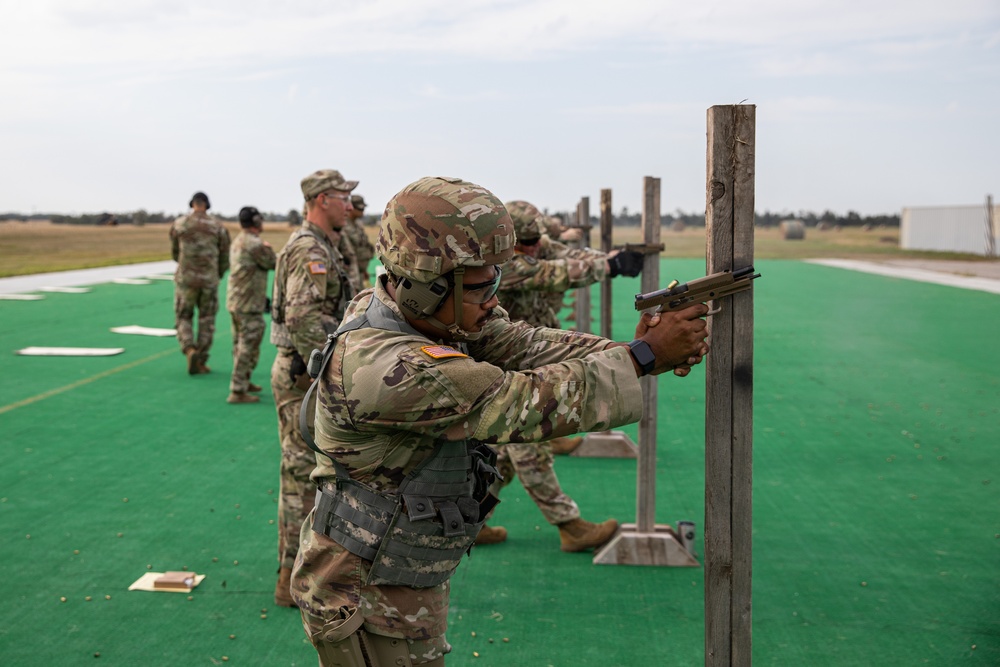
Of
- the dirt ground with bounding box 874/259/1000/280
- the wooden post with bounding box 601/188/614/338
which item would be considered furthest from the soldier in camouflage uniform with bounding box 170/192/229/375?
the dirt ground with bounding box 874/259/1000/280

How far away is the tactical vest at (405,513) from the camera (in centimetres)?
242

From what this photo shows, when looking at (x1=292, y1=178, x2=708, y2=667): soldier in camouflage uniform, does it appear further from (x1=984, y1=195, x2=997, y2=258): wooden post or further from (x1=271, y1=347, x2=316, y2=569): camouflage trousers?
(x1=984, y1=195, x2=997, y2=258): wooden post

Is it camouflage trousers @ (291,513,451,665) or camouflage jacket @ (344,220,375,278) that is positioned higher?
camouflage jacket @ (344,220,375,278)

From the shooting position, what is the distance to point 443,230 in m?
2.26

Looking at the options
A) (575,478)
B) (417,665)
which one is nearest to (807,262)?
(575,478)

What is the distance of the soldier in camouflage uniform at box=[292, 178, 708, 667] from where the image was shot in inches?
86.8

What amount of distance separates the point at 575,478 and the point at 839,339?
27.3 ft

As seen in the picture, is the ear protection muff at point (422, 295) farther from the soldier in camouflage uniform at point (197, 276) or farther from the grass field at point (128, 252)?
the grass field at point (128, 252)

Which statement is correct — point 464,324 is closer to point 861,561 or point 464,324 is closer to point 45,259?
point 861,561

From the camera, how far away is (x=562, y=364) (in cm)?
227

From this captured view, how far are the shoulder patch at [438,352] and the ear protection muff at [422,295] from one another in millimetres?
123

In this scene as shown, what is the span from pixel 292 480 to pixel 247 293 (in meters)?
5.04

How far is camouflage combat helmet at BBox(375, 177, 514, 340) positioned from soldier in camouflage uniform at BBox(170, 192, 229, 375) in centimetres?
883

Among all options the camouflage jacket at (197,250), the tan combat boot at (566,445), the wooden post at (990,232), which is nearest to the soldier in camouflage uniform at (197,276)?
the camouflage jacket at (197,250)
